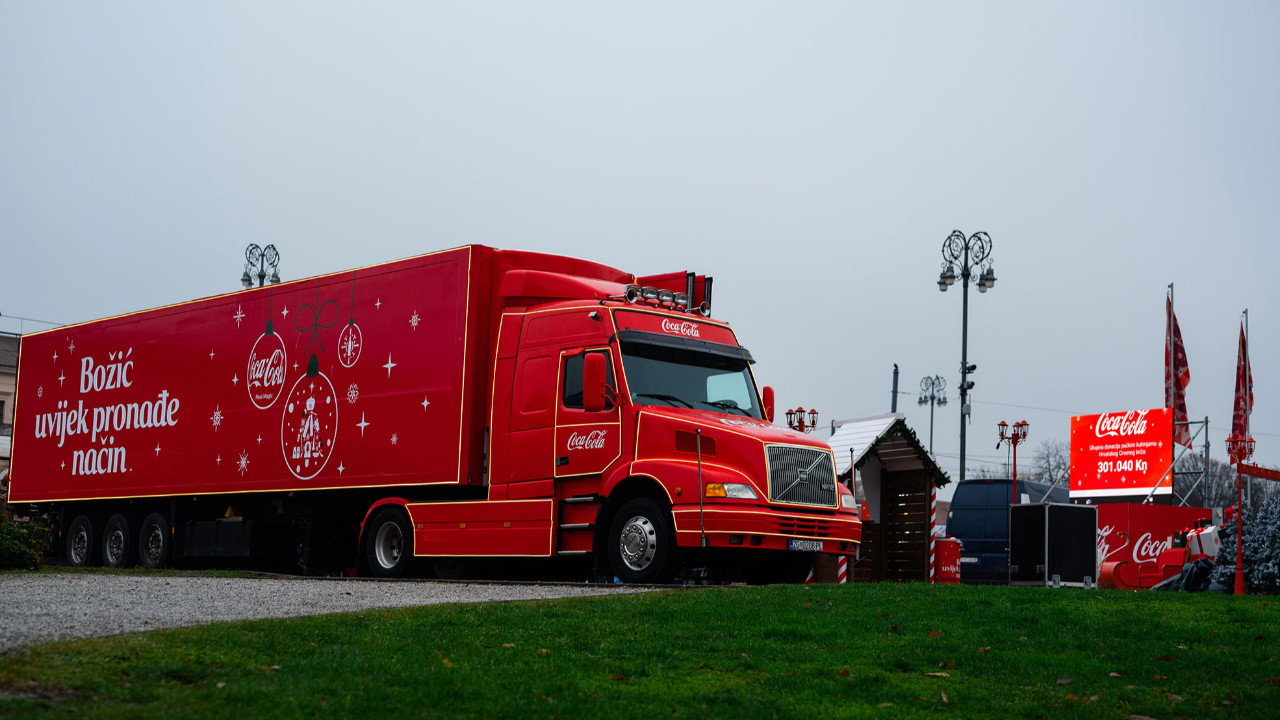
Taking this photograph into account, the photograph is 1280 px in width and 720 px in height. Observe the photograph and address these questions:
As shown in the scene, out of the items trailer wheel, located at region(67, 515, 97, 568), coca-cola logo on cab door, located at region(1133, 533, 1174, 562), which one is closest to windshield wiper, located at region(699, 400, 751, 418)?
trailer wheel, located at region(67, 515, 97, 568)

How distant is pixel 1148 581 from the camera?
1825 centimetres

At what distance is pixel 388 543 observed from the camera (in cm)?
1731

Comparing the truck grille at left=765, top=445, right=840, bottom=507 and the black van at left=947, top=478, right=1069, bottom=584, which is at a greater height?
the truck grille at left=765, top=445, right=840, bottom=507

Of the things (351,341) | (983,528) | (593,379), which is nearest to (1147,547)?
(983,528)

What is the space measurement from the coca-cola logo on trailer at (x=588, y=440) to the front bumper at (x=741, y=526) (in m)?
1.39

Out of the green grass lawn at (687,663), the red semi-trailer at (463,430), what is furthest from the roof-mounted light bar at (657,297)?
the green grass lawn at (687,663)

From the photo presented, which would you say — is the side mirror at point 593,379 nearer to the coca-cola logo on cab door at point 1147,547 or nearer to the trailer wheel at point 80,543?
the trailer wheel at point 80,543

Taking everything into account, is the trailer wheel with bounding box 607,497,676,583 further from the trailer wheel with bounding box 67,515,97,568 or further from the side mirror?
the trailer wheel with bounding box 67,515,97,568

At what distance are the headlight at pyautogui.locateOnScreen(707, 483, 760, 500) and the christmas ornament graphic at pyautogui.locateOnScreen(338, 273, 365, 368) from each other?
6.21 metres

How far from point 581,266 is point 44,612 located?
8751 millimetres

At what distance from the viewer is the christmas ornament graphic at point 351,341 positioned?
693 inches

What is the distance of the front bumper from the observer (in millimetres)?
13469

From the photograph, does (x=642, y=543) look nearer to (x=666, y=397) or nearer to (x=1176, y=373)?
(x=666, y=397)

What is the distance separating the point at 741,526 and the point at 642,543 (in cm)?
120
